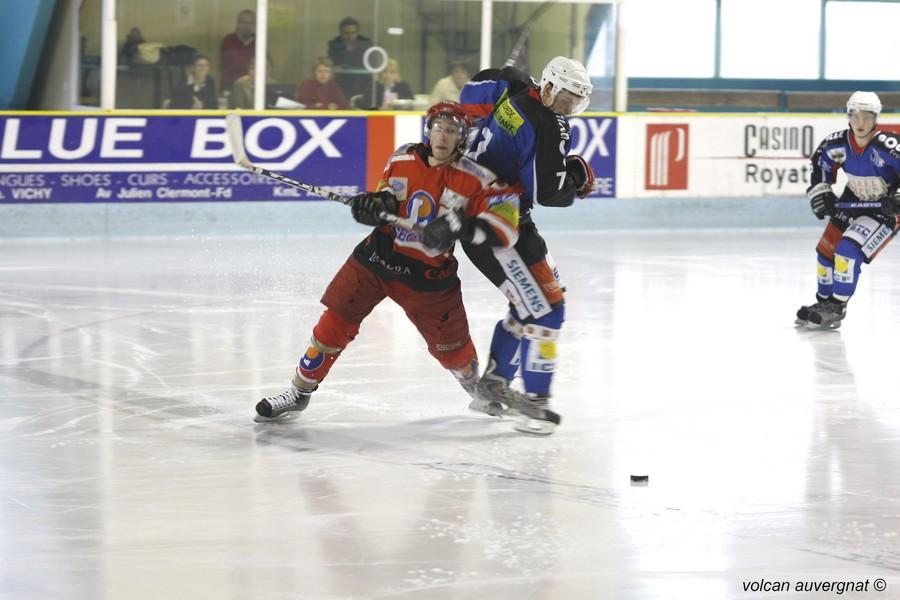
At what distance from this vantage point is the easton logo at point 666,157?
13492 millimetres

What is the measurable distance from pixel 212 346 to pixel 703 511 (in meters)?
3.45

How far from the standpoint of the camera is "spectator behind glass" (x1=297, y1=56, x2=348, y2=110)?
12.8 meters

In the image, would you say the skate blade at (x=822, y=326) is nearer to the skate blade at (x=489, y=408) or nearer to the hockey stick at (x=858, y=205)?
the hockey stick at (x=858, y=205)

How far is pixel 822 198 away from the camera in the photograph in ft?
28.1

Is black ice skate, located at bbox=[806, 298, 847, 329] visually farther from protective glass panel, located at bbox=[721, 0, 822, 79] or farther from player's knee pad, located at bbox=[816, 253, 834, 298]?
protective glass panel, located at bbox=[721, 0, 822, 79]

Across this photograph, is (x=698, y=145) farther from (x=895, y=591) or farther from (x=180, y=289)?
(x=895, y=591)

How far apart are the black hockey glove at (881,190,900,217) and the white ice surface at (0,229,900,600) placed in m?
0.64

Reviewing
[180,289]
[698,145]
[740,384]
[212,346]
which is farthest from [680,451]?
[698,145]

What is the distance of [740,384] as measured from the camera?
22.2 ft

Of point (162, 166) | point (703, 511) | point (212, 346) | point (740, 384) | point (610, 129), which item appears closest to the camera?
point (703, 511)

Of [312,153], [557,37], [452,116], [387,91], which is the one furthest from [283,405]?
[557,37]

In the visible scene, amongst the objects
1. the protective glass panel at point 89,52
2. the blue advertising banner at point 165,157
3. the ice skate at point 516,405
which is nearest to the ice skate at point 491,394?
the ice skate at point 516,405

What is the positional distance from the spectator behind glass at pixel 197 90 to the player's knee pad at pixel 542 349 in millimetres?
7337

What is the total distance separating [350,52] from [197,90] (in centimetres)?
144
